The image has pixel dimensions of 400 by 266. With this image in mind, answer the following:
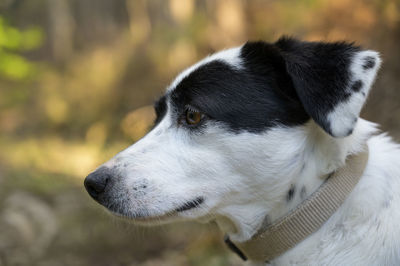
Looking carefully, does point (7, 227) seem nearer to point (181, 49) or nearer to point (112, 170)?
point (112, 170)

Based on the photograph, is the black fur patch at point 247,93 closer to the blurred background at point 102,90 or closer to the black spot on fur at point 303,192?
the black spot on fur at point 303,192

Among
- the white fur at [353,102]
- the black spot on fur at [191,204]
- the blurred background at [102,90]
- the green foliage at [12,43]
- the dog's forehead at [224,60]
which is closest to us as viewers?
the white fur at [353,102]

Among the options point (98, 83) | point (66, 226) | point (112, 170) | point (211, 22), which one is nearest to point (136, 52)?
point (98, 83)

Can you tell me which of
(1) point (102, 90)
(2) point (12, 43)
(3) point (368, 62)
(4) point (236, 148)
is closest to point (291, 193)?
(4) point (236, 148)

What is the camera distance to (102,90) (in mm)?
10977

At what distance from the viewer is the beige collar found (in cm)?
206

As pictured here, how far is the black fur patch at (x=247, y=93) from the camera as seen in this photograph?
220cm

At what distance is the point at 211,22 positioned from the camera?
10297 mm

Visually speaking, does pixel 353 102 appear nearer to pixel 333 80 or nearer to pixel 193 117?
pixel 333 80

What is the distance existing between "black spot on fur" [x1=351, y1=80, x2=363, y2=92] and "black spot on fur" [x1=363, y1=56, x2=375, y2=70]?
0.10 metres

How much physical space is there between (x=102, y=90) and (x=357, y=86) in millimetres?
9678

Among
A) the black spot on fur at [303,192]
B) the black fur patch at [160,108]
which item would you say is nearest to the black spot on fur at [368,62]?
the black spot on fur at [303,192]

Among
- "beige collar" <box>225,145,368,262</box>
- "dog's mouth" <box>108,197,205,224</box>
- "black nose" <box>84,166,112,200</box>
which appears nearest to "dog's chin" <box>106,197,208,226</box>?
"dog's mouth" <box>108,197,205,224</box>

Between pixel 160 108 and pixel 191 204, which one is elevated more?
pixel 160 108
